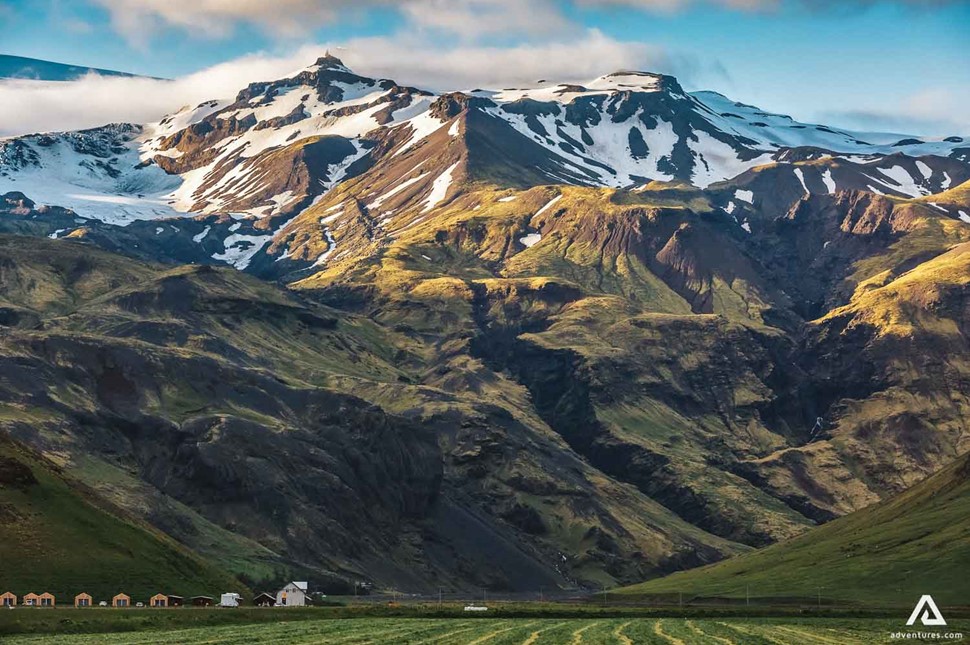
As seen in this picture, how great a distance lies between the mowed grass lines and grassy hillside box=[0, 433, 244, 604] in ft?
153

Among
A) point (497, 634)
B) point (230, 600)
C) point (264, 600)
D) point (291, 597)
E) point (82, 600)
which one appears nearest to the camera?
point (497, 634)

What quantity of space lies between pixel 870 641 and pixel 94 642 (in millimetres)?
53175

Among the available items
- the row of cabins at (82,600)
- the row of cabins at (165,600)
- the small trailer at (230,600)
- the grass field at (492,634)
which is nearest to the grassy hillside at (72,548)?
the row of cabins at (82,600)

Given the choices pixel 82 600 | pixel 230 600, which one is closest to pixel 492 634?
pixel 82 600

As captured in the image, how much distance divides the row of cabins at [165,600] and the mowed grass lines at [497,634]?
37245 millimetres

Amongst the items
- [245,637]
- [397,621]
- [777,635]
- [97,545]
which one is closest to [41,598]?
[97,545]

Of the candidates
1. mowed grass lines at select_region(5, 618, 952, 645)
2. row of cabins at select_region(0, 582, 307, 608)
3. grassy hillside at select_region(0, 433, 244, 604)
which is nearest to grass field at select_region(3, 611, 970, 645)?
mowed grass lines at select_region(5, 618, 952, 645)

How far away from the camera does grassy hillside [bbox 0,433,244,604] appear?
15738 cm

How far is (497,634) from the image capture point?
10050cm

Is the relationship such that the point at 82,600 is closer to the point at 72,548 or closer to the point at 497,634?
the point at 72,548

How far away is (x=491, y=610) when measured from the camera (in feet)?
521

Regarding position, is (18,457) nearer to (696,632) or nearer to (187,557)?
(187,557)

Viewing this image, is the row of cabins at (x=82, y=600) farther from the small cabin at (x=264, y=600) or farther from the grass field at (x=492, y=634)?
the grass field at (x=492, y=634)

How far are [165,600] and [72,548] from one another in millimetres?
15542
